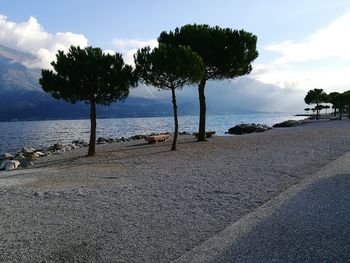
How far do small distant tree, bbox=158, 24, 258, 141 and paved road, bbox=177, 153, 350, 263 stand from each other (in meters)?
22.8

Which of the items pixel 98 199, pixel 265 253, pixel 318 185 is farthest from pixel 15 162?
pixel 265 253

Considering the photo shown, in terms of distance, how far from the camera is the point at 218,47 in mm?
33000

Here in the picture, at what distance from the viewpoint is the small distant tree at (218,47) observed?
108 ft

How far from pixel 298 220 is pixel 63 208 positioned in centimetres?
647

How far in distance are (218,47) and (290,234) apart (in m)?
26.7

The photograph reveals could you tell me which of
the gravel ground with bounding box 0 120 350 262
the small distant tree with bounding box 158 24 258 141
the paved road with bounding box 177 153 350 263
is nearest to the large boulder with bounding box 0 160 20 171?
the gravel ground with bounding box 0 120 350 262

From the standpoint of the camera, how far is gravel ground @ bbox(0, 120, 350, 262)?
781 cm

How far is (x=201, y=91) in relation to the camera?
34.8 m

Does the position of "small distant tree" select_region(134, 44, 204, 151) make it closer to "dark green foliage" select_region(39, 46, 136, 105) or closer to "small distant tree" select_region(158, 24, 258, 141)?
"dark green foliage" select_region(39, 46, 136, 105)

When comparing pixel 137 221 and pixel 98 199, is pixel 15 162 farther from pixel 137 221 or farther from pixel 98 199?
pixel 137 221

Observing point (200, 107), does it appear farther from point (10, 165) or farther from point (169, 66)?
point (10, 165)

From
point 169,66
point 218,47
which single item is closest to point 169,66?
point 169,66

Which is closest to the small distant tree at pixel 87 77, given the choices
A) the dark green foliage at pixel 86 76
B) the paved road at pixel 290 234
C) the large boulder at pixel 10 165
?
the dark green foliage at pixel 86 76

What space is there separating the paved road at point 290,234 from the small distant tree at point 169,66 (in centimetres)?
1575
